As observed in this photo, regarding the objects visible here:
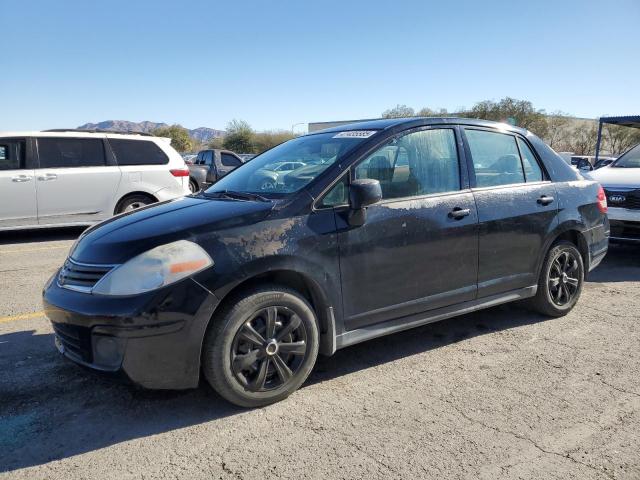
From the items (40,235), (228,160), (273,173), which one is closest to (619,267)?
(273,173)

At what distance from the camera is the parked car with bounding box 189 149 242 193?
1622 cm

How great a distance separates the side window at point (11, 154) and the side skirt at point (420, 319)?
24.5 feet

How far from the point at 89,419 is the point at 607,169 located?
318 inches

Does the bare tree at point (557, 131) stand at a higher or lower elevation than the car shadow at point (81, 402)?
higher

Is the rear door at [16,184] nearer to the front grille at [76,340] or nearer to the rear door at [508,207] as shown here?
the front grille at [76,340]

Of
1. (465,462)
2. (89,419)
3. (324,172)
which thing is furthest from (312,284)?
(89,419)

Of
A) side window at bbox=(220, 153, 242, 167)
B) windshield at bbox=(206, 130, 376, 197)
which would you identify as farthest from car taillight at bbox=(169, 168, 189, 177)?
side window at bbox=(220, 153, 242, 167)

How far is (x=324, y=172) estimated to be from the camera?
343cm

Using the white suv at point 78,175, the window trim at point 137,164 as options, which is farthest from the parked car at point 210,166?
the white suv at point 78,175

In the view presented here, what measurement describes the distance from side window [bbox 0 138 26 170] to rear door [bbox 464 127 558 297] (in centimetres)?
753

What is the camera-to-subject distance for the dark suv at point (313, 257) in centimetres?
284

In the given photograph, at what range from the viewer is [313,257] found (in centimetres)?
319

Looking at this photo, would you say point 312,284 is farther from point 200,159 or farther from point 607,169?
point 200,159

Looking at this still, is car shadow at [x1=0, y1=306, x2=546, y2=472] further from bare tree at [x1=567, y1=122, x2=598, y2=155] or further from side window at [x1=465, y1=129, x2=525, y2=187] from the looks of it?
bare tree at [x1=567, y1=122, x2=598, y2=155]
